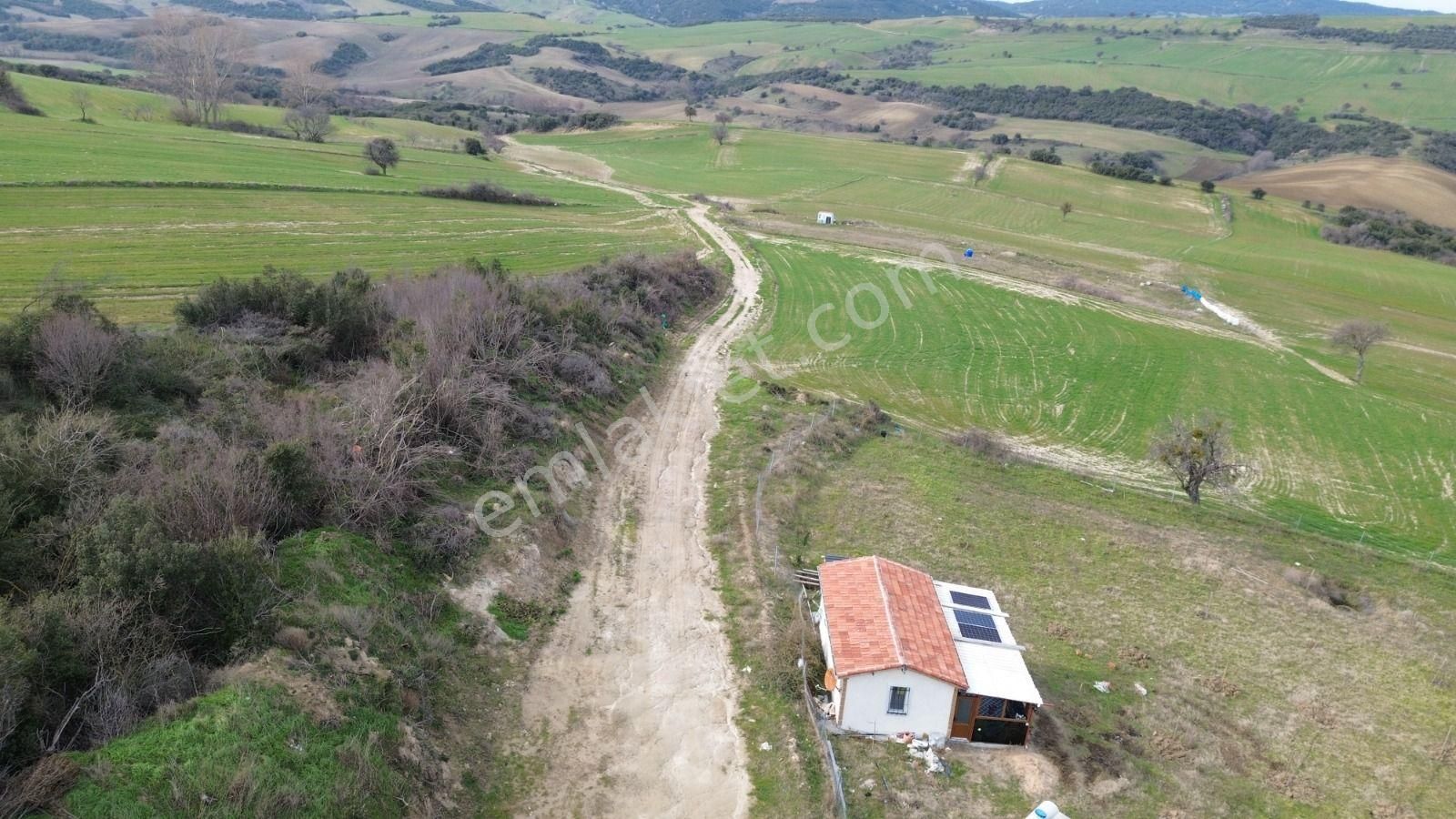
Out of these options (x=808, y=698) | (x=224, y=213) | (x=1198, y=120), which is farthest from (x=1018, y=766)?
(x=1198, y=120)

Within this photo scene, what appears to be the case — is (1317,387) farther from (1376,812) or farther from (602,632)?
(602,632)

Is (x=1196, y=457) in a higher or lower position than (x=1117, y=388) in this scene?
higher

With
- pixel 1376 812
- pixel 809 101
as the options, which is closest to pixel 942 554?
pixel 1376 812

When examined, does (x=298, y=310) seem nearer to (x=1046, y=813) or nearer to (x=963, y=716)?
(x=963, y=716)

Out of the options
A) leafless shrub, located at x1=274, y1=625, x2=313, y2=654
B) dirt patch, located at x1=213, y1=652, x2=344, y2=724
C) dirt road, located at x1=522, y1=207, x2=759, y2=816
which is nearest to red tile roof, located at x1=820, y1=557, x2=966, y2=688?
dirt road, located at x1=522, y1=207, x2=759, y2=816

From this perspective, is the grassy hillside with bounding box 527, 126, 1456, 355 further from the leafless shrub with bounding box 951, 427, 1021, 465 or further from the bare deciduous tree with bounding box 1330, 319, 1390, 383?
the leafless shrub with bounding box 951, 427, 1021, 465

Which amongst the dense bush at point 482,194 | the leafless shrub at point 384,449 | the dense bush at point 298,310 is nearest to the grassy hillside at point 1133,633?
the leafless shrub at point 384,449
